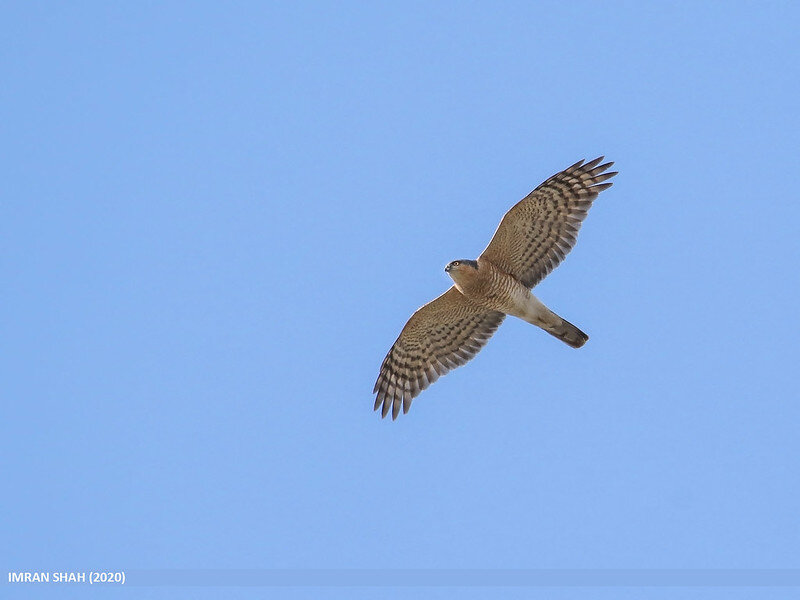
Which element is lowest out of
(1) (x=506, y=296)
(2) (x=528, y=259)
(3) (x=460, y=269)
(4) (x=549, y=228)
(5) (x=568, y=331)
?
(5) (x=568, y=331)

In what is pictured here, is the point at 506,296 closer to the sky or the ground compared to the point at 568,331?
closer to the sky

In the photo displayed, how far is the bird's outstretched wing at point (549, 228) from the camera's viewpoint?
20.3 m

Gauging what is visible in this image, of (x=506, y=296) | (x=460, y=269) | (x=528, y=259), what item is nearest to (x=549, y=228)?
(x=528, y=259)

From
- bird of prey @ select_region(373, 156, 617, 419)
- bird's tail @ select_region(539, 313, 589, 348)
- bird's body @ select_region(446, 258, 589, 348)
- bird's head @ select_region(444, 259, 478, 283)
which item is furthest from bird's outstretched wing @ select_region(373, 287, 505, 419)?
bird's tail @ select_region(539, 313, 589, 348)

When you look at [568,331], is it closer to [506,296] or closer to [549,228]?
[506,296]

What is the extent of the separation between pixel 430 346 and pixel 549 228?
2.86 m

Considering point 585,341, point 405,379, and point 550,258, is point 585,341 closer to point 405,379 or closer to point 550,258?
point 550,258

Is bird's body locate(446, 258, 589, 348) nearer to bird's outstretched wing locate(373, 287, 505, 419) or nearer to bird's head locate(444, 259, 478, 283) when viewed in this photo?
bird's head locate(444, 259, 478, 283)

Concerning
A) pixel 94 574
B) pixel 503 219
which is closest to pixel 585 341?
pixel 503 219

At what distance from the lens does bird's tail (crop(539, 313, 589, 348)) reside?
20453mm

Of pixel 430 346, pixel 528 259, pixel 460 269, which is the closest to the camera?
pixel 460 269

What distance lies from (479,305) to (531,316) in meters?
0.84

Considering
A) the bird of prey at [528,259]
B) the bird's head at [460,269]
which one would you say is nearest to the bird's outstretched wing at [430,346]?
the bird of prey at [528,259]

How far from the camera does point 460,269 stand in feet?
65.5
